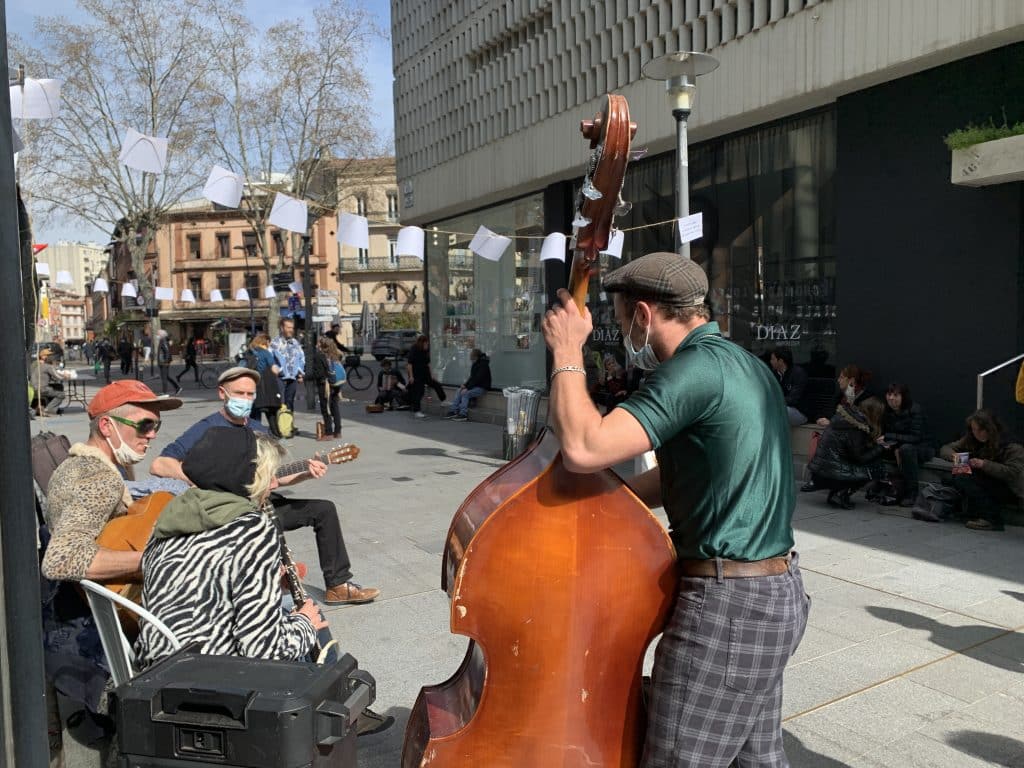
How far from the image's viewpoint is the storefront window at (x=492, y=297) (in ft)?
50.8

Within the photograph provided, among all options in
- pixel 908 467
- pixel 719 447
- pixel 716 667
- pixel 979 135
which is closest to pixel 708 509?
pixel 719 447

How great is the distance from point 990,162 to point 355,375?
19.5 meters

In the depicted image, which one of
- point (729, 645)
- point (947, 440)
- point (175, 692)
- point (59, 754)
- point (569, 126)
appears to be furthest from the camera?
point (569, 126)

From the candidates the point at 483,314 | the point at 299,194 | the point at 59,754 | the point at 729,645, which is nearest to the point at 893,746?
the point at 729,645

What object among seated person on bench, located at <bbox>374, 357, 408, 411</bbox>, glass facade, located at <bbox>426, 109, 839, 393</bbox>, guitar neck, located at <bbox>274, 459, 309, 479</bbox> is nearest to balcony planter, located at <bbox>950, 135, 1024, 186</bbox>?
glass facade, located at <bbox>426, 109, 839, 393</bbox>

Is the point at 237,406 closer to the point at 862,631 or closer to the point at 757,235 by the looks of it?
the point at 862,631

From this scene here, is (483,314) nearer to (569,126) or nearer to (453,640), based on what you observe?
(569,126)

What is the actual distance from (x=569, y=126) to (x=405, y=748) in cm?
1213

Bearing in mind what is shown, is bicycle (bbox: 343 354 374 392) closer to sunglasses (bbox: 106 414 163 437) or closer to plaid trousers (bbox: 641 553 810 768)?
sunglasses (bbox: 106 414 163 437)

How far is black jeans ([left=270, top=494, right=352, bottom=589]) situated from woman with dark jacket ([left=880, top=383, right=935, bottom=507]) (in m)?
5.04

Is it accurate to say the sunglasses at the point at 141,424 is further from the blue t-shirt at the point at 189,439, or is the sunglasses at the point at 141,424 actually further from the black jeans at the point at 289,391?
the black jeans at the point at 289,391

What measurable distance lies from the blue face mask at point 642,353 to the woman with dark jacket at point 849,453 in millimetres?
6022

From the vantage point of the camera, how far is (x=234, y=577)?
2.73 metres

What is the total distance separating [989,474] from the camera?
6781 mm
